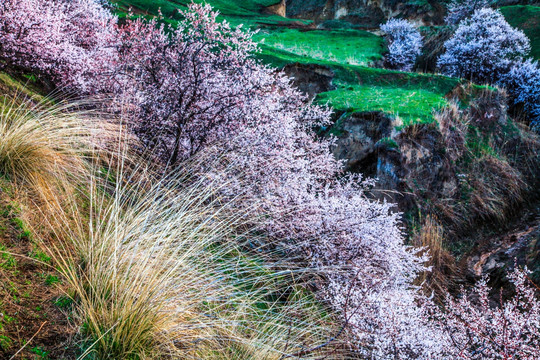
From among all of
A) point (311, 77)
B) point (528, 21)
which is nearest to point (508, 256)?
point (311, 77)

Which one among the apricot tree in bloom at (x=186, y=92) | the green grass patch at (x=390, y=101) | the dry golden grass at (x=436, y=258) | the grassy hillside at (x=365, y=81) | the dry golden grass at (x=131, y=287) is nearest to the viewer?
the dry golden grass at (x=131, y=287)

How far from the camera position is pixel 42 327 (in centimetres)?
183

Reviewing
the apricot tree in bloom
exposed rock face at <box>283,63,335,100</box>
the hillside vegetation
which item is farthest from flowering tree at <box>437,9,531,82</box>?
the apricot tree in bloom

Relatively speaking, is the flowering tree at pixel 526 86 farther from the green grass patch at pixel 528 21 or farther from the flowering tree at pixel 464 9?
the flowering tree at pixel 464 9

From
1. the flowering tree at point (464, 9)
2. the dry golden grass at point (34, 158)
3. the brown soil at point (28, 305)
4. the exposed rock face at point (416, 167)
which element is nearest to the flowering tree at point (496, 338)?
the brown soil at point (28, 305)

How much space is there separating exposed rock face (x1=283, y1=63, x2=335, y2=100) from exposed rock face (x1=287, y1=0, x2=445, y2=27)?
21279 mm

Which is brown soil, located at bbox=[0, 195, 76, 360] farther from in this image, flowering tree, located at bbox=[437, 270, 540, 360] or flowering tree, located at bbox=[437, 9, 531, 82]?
flowering tree, located at bbox=[437, 9, 531, 82]

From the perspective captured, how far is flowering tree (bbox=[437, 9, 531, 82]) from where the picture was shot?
36.0 feet

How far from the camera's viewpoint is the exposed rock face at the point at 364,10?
87.2 ft

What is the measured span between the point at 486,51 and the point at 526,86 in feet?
5.76

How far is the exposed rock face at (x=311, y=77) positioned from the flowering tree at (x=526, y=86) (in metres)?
5.54

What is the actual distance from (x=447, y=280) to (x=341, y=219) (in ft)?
10.2

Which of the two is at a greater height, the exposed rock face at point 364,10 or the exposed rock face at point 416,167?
the exposed rock face at point 364,10

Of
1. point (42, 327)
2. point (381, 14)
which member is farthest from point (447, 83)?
point (381, 14)
